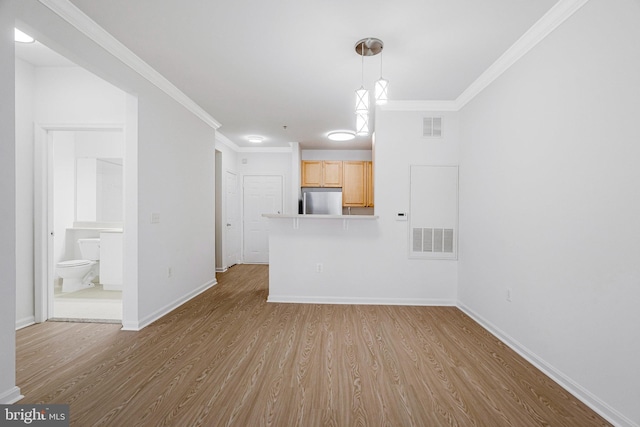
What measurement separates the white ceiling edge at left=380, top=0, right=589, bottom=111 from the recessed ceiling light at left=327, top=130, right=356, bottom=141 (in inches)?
59.1

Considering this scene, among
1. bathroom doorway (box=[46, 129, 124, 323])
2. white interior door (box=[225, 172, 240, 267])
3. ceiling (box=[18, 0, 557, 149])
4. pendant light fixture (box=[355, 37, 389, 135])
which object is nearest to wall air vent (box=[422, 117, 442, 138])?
ceiling (box=[18, 0, 557, 149])

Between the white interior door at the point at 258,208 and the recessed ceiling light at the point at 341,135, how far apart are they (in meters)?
1.80

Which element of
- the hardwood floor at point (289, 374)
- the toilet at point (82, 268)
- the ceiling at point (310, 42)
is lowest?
the hardwood floor at point (289, 374)

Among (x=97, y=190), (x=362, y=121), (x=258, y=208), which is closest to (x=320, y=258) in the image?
(x=362, y=121)

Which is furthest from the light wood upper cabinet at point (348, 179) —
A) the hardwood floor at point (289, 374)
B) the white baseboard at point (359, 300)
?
the hardwood floor at point (289, 374)

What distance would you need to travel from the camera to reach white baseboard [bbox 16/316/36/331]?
2.90 m

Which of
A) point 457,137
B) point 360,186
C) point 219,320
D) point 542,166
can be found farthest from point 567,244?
point 360,186

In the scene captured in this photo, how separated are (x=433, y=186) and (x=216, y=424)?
3384 mm

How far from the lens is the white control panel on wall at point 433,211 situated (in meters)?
3.79

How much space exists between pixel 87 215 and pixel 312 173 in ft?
13.4

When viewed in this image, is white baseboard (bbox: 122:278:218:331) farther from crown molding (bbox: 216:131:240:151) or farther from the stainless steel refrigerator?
crown molding (bbox: 216:131:240:151)

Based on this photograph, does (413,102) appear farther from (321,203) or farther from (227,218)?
(227,218)

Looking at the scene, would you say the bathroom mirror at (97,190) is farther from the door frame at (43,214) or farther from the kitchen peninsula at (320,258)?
the kitchen peninsula at (320,258)

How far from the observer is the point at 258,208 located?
22.1ft
